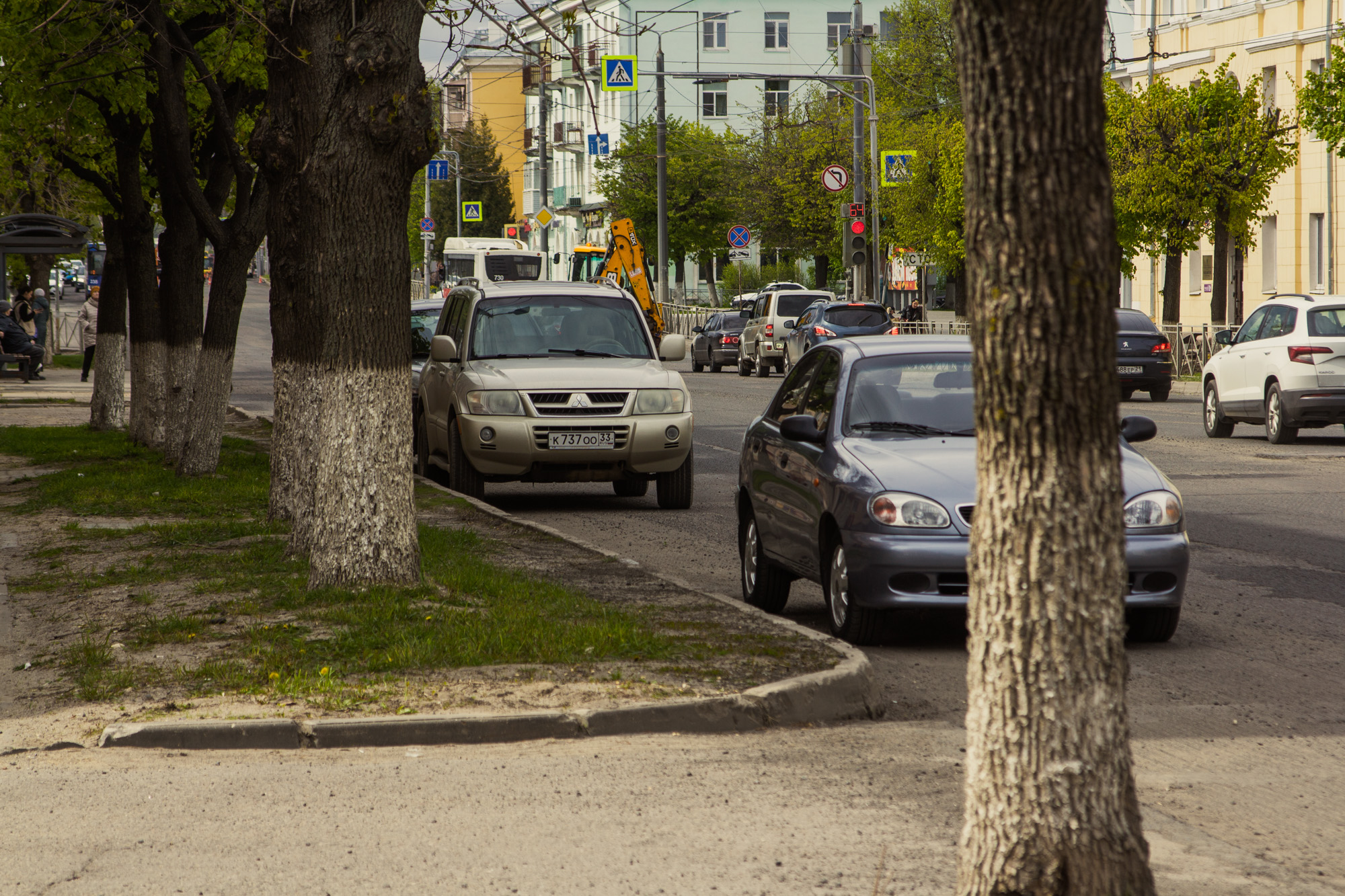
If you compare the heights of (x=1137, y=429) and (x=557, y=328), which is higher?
(x=557, y=328)

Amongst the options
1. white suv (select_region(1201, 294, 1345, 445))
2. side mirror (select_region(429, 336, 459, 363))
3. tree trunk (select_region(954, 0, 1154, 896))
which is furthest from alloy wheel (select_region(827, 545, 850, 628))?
white suv (select_region(1201, 294, 1345, 445))

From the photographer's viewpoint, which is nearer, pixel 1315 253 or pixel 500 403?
pixel 500 403

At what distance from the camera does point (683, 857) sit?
16.6ft

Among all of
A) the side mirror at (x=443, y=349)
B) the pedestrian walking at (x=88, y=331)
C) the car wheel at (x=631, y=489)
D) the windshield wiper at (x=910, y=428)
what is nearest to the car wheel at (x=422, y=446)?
the side mirror at (x=443, y=349)

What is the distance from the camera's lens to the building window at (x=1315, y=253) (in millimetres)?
45312

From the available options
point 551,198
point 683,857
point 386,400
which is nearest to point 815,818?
point 683,857

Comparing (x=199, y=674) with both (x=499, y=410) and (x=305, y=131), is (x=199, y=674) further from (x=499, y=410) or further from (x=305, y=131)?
(x=499, y=410)

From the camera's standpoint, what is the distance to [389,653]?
25.1 ft

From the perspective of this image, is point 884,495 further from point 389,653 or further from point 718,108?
point 718,108

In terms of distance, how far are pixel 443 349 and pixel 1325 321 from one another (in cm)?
1115

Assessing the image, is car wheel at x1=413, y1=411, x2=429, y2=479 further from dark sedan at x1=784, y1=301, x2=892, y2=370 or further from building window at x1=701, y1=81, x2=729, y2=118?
building window at x1=701, y1=81, x2=729, y2=118

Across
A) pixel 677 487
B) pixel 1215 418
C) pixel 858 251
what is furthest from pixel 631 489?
pixel 858 251

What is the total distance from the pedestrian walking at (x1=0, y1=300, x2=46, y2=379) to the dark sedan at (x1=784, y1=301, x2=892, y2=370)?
670 inches

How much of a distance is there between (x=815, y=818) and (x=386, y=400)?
4.56 metres
